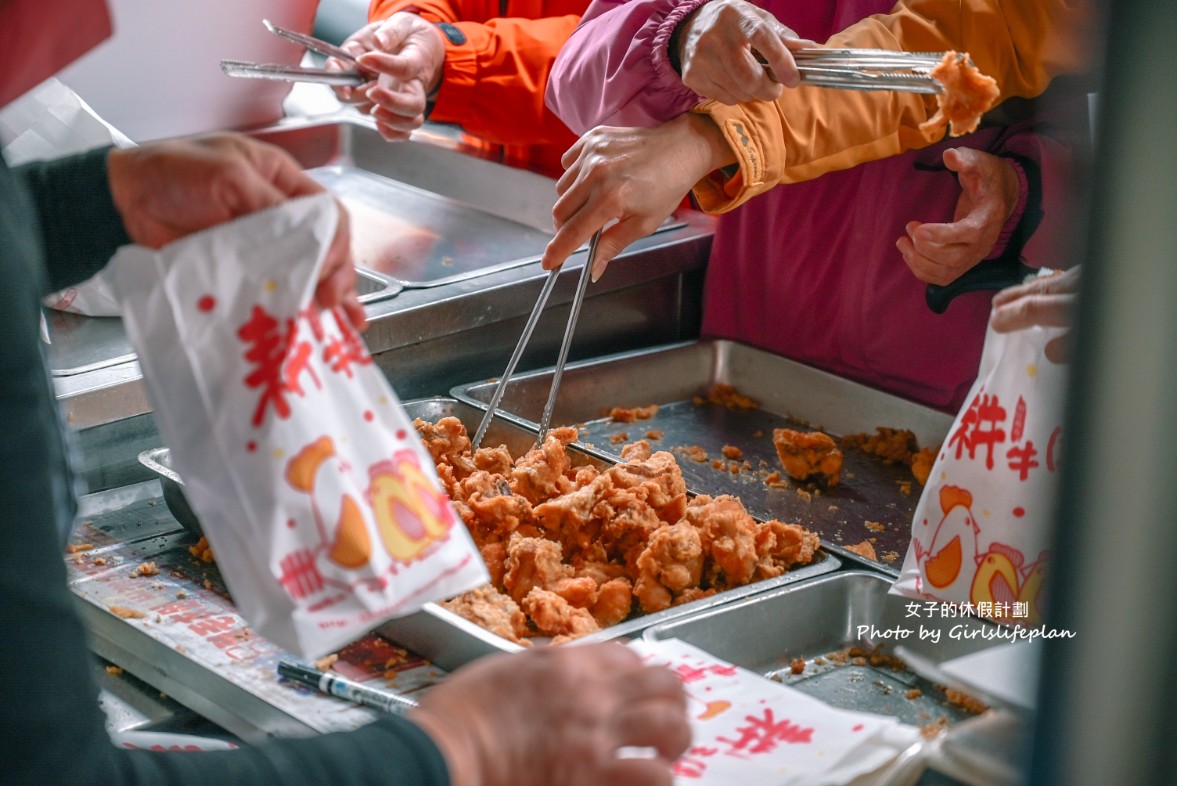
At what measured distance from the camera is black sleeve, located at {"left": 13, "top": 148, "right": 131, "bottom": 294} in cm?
91

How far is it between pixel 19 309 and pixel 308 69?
143cm


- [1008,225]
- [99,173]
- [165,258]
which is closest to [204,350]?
[165,258]

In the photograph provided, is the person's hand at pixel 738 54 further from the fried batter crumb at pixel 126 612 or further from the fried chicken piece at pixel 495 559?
the fried batter crumb at pixel 126 612

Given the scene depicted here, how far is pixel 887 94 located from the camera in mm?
1774

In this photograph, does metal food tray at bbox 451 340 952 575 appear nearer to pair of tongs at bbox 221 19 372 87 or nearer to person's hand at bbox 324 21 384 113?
pair of tongs at bbox 221 19 372 87

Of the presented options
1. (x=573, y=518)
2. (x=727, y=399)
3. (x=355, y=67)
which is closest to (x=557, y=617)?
(x=573, y=518)

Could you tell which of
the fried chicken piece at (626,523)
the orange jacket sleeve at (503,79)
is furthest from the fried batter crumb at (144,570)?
the orange jacket sleeve at (503,79)

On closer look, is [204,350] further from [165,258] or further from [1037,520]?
[1037,520]

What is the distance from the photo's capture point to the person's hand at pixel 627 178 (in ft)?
5.39

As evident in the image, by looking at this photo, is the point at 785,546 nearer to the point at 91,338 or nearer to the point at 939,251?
the point at 939,251

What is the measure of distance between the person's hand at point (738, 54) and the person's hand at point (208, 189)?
0.77 meters

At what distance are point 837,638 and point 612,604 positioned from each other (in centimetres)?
27

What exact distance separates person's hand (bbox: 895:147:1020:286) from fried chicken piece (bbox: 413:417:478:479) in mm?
685

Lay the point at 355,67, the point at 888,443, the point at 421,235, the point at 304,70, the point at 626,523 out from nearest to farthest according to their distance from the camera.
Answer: the point at 626,523 → the point at 888,443 → the point at 304,70 → the point at 355,67 → the point at 421,235
